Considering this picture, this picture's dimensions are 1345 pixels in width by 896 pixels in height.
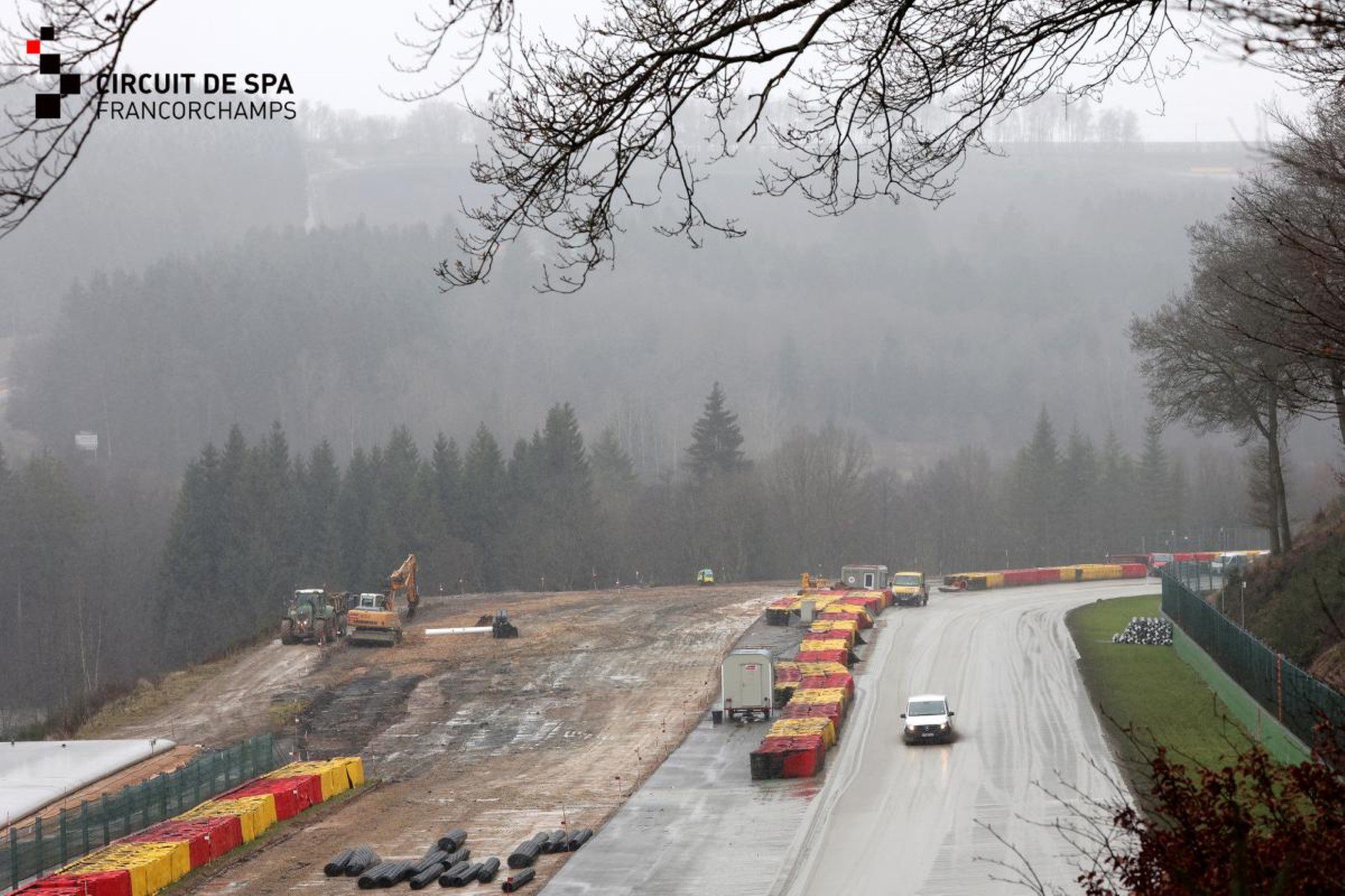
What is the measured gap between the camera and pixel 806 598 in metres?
66.7

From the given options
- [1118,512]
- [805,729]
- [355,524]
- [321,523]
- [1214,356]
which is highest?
[1214,356]

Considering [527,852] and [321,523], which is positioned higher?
[321,523]

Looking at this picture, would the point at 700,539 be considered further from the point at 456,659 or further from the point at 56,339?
the point at 56,339

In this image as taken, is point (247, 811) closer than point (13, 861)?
No

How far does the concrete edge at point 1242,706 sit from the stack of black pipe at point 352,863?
1786cm

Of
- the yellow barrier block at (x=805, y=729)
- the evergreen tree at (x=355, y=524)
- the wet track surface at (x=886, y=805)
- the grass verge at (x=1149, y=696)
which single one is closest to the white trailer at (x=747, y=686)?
the wet track surface at (x=886, y=805)

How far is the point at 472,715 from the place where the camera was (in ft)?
163

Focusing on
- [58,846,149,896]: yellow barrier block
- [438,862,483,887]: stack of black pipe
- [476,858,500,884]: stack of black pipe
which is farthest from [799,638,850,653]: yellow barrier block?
[58,846,149,896]: yellow barrier block

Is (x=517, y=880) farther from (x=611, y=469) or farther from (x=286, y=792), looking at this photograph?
(x=611, y=469)

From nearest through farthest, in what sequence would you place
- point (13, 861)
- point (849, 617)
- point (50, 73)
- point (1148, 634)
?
point (50, 73) < point (13, 861) < point (1148, 634) < point (849, 617)

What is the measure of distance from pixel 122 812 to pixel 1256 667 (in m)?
28.8

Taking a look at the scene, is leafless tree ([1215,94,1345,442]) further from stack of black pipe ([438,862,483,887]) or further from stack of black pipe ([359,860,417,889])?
stack of black pipe ([359,860,417,889])

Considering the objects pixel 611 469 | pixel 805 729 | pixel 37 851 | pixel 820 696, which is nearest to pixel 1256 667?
pixel 805 729

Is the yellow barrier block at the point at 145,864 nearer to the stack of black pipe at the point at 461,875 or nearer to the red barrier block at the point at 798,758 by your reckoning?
the stack of black pipe at the point at 461,875
